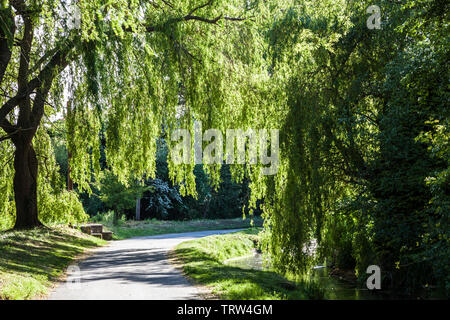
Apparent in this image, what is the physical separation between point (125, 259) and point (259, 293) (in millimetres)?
7229

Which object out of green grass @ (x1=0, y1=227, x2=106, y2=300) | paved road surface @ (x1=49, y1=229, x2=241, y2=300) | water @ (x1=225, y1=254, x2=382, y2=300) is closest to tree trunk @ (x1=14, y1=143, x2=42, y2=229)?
green grass @ (x1=0, y1=227, x2=106, y2=300)

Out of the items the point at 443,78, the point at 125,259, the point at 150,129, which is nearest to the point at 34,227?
the point at 125,259

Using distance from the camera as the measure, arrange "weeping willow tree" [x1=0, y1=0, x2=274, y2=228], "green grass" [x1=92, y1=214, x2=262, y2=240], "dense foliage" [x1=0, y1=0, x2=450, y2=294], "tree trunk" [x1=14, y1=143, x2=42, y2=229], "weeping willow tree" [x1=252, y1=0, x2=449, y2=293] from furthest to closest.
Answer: "green grass" [x1=92, y1=214, x2=262, y2=240] < "tree trunk" [x1=14, y1=143, x2=42, y2=229] < "weeping willow tree" [x1=252, y1=0, x2=449, y2=293] < "dense foliage" [x1=0, y1=0, x2=450, y2=294] < "weeping willow tree" [x1=0, y1=0, x2=274, y2=228]

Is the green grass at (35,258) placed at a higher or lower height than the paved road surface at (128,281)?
higher

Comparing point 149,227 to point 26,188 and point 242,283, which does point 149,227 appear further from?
point 242,283

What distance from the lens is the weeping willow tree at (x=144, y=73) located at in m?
9.04

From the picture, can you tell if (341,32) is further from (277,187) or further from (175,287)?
(175,287)

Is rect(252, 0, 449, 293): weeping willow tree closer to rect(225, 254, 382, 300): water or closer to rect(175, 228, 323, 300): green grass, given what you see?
rect(175, 228, 323, 300): green grass

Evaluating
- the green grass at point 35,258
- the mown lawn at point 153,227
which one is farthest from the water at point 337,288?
the mown lawn at point 153,227

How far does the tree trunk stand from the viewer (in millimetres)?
16734

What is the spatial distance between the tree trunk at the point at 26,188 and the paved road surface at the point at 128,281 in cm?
373

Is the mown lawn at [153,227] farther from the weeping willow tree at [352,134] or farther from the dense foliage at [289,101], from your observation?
the dense foliage at [289,101]
